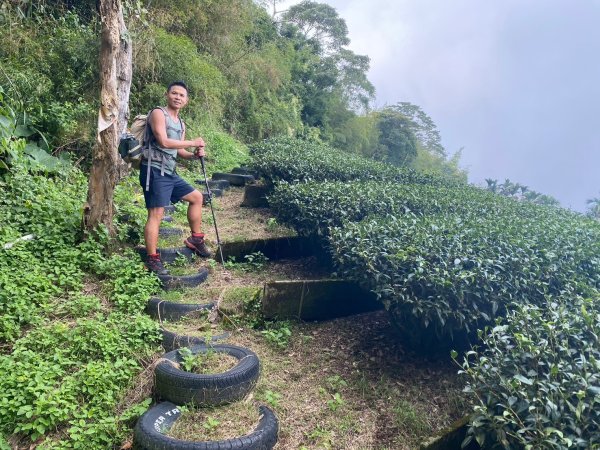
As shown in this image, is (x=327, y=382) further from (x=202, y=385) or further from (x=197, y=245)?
(x=197, y=245)

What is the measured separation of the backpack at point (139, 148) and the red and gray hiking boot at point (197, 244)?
98cm

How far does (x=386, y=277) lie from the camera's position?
380cm

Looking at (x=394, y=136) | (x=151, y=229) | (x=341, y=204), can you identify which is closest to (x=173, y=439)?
(x=151, y=229)

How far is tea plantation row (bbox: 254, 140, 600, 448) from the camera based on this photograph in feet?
7.88

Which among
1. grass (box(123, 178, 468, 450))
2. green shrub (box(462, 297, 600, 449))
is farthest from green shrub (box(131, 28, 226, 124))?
green shrub (box(462, 297, 600, 449))

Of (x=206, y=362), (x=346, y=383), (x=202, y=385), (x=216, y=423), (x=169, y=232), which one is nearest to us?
(x=216, y=423)

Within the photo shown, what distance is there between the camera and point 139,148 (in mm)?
4539

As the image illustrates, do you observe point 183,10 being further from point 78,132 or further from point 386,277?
point 386,277

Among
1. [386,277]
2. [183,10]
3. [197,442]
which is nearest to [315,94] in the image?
[183,10]

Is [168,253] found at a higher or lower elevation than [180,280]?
higher

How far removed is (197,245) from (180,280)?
2.73ft

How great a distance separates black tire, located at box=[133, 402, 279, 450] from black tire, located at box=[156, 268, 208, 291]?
1.73 metres

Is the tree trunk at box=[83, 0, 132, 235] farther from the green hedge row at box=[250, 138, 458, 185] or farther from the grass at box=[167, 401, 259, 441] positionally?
the green hedge row at box=[250, 138, 458, 185]

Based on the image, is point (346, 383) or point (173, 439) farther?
point (346, 383)
